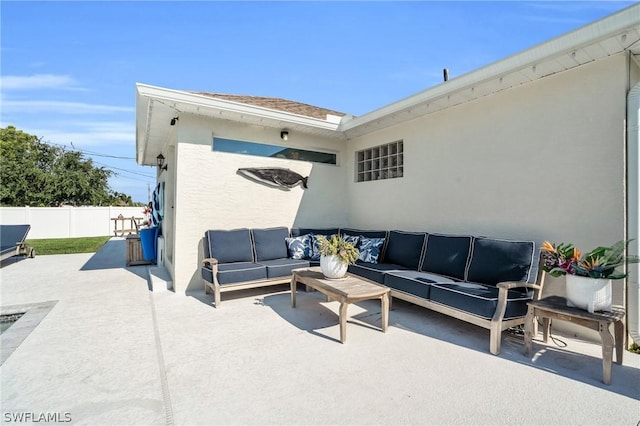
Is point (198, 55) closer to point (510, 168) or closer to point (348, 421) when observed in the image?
point (510, 168)

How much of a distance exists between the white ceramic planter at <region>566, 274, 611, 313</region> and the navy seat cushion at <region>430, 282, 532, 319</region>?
0.54 m

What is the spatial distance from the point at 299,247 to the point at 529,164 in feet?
13.1

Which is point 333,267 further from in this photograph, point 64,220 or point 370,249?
point 64,220

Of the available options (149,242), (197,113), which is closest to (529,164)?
(197,113)

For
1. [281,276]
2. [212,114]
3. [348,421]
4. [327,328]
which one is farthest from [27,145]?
[348,421]

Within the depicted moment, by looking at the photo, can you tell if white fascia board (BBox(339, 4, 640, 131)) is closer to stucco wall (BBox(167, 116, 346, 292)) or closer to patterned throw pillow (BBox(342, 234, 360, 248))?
patterned throw pillow (BBox(342, 234, 360, 248))

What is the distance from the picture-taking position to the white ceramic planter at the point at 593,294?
2.69 metres

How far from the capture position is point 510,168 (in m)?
4.24

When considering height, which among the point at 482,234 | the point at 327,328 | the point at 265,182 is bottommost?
the point at 327,328

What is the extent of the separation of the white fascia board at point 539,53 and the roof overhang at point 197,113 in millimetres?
1936

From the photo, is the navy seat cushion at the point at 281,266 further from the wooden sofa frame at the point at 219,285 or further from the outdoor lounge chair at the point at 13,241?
the outdoor lounge chair at the point at 13,241

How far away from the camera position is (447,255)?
14.3 ft

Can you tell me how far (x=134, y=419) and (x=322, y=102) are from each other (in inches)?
350

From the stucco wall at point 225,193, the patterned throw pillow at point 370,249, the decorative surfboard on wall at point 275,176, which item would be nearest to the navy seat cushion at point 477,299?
the patterned throw pillow at point 370,249
